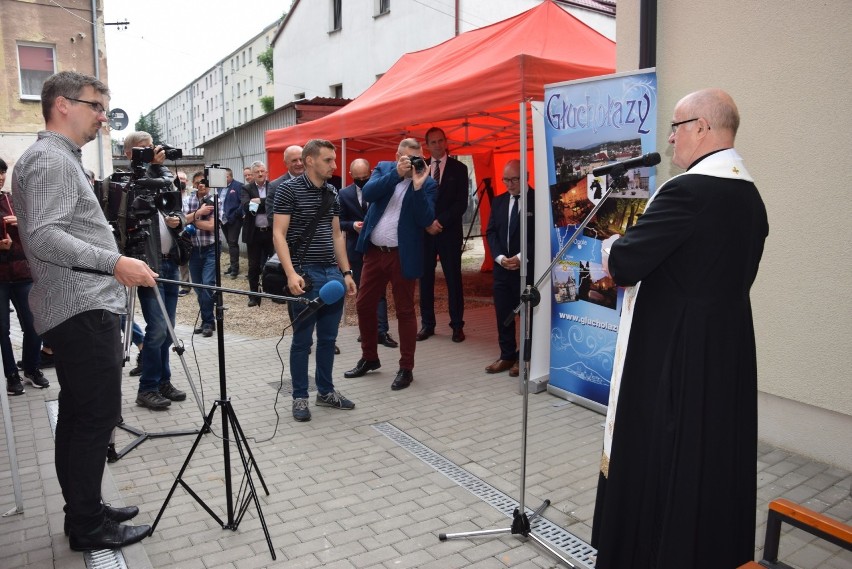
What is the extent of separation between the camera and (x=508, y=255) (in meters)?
6.11

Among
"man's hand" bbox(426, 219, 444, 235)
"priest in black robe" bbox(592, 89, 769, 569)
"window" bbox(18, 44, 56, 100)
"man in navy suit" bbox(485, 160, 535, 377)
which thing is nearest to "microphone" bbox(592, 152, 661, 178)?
"priest in black robe" bbox(592, 89, 769, 569)

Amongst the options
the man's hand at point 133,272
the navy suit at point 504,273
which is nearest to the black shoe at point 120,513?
the man's hand at point 133,272

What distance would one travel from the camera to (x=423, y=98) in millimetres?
6168

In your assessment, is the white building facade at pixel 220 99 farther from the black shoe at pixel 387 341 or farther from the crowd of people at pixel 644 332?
the crowd of people at pixel 644 332

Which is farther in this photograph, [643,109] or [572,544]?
[643,109]

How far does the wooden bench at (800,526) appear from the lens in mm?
2340

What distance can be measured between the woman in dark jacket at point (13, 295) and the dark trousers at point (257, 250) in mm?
4211

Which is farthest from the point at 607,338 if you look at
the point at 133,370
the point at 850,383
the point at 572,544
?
the point at 133,370

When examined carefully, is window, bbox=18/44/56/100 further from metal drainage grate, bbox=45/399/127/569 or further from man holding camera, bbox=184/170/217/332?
metal drainage grate, bbox=45/399/127/569

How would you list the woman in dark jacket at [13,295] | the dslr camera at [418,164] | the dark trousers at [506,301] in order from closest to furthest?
1. the dslr camera at [418,164]
2. the woman in dark jacket at [13,295]
3. the dark trousers at [506,301]

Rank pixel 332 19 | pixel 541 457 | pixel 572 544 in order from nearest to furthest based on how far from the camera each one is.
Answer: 1. pixel 572 544
2. pixel 541 457
3. pixel 332 19

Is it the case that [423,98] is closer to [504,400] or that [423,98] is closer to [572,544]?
[504,400]

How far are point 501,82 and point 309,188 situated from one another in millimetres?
1813

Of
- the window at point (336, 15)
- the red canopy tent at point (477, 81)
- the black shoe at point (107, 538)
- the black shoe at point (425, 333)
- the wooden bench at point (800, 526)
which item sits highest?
the window at point (336, 15)
